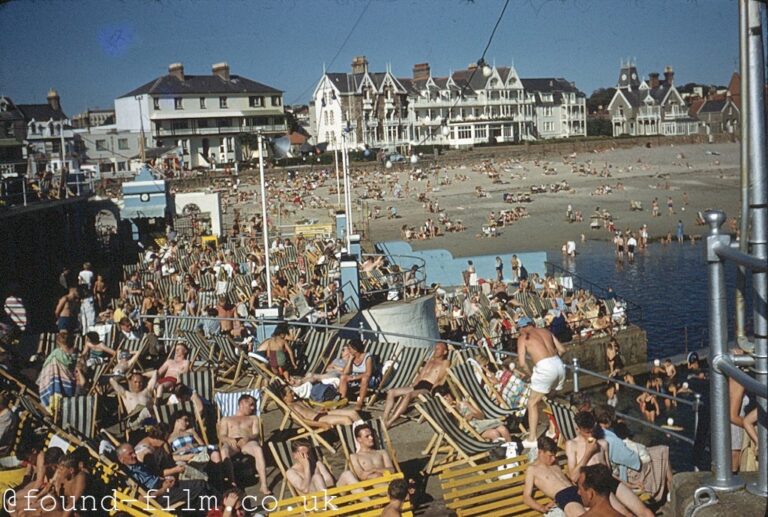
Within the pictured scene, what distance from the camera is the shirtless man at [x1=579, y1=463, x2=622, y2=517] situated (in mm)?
3230

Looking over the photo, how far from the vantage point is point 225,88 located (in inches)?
1316

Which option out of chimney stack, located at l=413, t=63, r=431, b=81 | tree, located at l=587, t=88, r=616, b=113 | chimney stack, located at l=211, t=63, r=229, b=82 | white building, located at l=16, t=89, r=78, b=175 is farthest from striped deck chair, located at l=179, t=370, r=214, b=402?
tree, located at l=587, t=88, r=616, b=113

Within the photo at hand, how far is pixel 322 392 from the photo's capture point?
21.8ft

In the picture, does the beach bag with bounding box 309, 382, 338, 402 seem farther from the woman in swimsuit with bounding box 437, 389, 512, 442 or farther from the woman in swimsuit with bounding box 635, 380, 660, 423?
the woman in swimsuit with bounding box 635, 380, 660, 423

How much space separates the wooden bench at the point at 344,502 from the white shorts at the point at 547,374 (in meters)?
1.21

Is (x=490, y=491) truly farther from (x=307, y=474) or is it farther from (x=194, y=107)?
(x=194, y=107)

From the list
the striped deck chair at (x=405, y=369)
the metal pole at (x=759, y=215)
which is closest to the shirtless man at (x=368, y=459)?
the striped deck chair at (x=405, y=369)

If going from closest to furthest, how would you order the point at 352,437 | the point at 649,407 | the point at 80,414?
the point at 352,437 → the point at 80,414 → the point at 649,407

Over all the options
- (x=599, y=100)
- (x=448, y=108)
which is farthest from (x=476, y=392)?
(x=599, y=100)

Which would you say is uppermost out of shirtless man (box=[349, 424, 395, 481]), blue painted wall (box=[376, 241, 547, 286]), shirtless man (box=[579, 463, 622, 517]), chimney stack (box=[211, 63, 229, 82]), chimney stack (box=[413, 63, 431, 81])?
chimney stack (box=[413, 63, 431, 81])

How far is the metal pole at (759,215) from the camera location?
6.04 feet

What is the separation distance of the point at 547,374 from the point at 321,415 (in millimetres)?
1603

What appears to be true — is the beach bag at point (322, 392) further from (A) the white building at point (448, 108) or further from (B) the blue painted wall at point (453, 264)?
(A) the white building at point (448, 108)

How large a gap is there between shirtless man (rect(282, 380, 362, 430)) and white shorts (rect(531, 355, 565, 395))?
1169 mm
